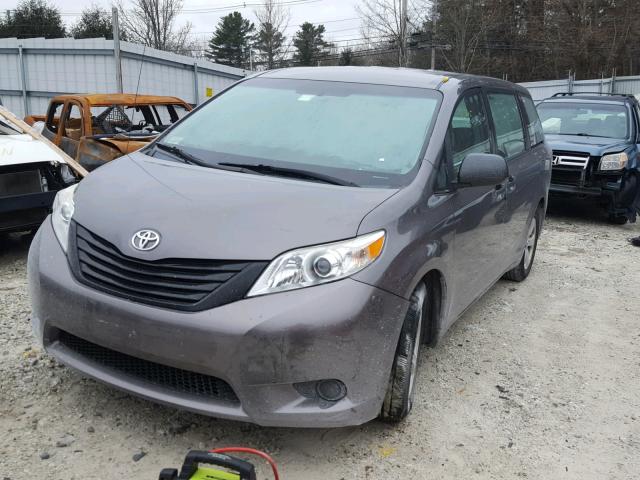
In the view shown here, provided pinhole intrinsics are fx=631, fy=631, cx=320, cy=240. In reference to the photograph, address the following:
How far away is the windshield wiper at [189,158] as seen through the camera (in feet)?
10.9

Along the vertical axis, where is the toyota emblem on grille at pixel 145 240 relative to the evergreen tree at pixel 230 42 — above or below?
below

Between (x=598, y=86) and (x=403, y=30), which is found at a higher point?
(x=403, y=30)

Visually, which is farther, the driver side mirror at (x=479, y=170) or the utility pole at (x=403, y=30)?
the utility pole at (x=403, y=30)

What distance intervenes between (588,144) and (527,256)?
3.91 meters

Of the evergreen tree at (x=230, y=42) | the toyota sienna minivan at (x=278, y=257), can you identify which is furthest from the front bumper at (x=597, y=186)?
the evergreen tree at (x=230, y=42)

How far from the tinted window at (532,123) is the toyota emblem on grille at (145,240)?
12.8ft

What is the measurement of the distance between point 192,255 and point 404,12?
89.0 feet

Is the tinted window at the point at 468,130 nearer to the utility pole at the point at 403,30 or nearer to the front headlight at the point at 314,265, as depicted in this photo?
the front headlight at the point at 314,265

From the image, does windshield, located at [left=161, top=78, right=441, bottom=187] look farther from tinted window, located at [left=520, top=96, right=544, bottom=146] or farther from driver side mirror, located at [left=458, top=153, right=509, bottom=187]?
tinted window, located at [left=520, top=96, right=544, bottom=146]

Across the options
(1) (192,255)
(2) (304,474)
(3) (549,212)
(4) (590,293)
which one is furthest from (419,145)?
(3) (549,212)

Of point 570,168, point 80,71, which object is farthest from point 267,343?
point 80,71

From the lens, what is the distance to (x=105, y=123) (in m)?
8.83

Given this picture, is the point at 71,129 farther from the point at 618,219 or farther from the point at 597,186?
the point at 618,219

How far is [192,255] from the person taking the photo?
8.38ft
